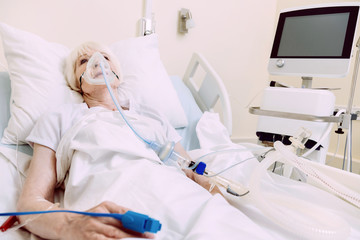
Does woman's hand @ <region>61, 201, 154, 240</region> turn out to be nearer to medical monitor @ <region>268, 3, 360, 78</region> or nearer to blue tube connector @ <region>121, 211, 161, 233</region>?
blue tube connector @ <region>121, 211, 161, 233</region>

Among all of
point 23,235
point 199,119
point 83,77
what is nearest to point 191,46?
point 199,119

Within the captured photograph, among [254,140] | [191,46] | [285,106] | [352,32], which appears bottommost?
[254,140]

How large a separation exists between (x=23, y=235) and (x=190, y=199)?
444 mm

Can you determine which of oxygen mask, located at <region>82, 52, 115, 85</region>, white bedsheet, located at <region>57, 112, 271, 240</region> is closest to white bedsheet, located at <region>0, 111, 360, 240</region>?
white bedsheet, located at <region>57, 112, 271, 240</region>

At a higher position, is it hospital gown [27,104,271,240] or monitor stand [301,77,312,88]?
monitor stand [301,77,312,88]

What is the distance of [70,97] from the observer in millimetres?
1229

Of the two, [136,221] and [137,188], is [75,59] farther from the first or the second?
[136,221]

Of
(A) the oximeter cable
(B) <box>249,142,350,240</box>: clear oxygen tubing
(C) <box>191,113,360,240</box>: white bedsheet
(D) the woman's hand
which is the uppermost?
(A) the oximeter cable

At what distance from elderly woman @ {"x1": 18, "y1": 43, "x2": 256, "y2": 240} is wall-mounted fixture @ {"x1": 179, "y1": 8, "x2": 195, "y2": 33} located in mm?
1104

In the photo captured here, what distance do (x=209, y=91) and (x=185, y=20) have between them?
616 mm

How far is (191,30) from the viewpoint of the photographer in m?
2.16

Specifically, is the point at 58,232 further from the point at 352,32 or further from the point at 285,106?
the point at 352,32

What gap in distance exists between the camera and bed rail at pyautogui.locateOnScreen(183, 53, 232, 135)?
1.66m

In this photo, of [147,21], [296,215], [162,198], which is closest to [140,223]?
[162,198]
